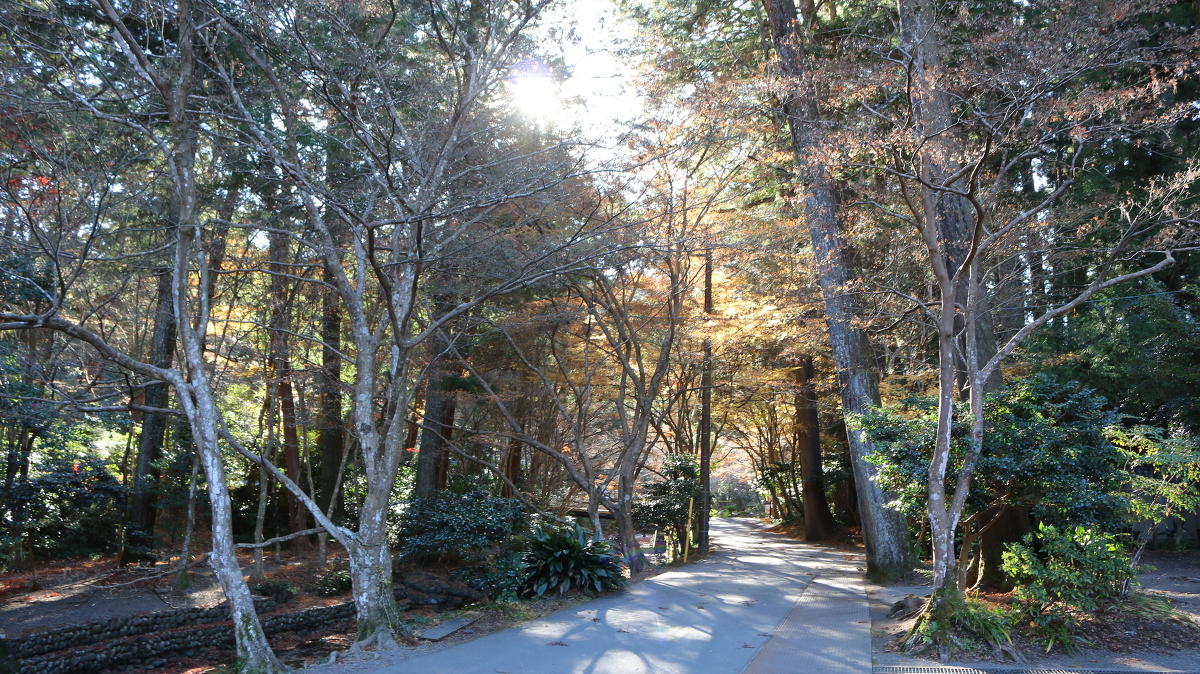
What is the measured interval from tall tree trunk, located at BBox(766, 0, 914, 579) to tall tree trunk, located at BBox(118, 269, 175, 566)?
10881 millimetres

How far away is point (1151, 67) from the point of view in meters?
10.6

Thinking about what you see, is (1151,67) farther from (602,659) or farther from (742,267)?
(602,659)

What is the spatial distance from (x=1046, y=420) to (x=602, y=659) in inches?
190

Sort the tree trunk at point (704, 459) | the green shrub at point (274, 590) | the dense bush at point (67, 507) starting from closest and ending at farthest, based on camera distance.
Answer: the dense bush at point (67, 507) → the green shrub at point (274, 590) → the tree trunk at point (704, 459)

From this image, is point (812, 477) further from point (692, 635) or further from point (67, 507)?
point (67, 507)

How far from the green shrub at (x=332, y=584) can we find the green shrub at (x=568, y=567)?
410 cm

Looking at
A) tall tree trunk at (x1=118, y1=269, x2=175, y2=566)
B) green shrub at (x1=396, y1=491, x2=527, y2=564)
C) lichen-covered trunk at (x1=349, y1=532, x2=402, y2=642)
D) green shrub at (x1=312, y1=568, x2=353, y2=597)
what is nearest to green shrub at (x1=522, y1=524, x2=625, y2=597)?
green shrub at (x1=396, y1=491, x2=527, y2=564)

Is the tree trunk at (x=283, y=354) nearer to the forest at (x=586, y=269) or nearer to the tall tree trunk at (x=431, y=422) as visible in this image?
the forest at (x=586, y=269)

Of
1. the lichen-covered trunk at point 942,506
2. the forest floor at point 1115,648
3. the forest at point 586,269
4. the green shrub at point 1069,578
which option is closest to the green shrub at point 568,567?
the forest at point 586,269

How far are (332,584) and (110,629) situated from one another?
11.1 feet

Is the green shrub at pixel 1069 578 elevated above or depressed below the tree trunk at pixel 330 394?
below

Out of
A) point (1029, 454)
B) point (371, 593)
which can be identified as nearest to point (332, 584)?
point (371, 593)

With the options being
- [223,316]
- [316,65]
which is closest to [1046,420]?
[316,65]

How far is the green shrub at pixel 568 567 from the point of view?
30.9ft
